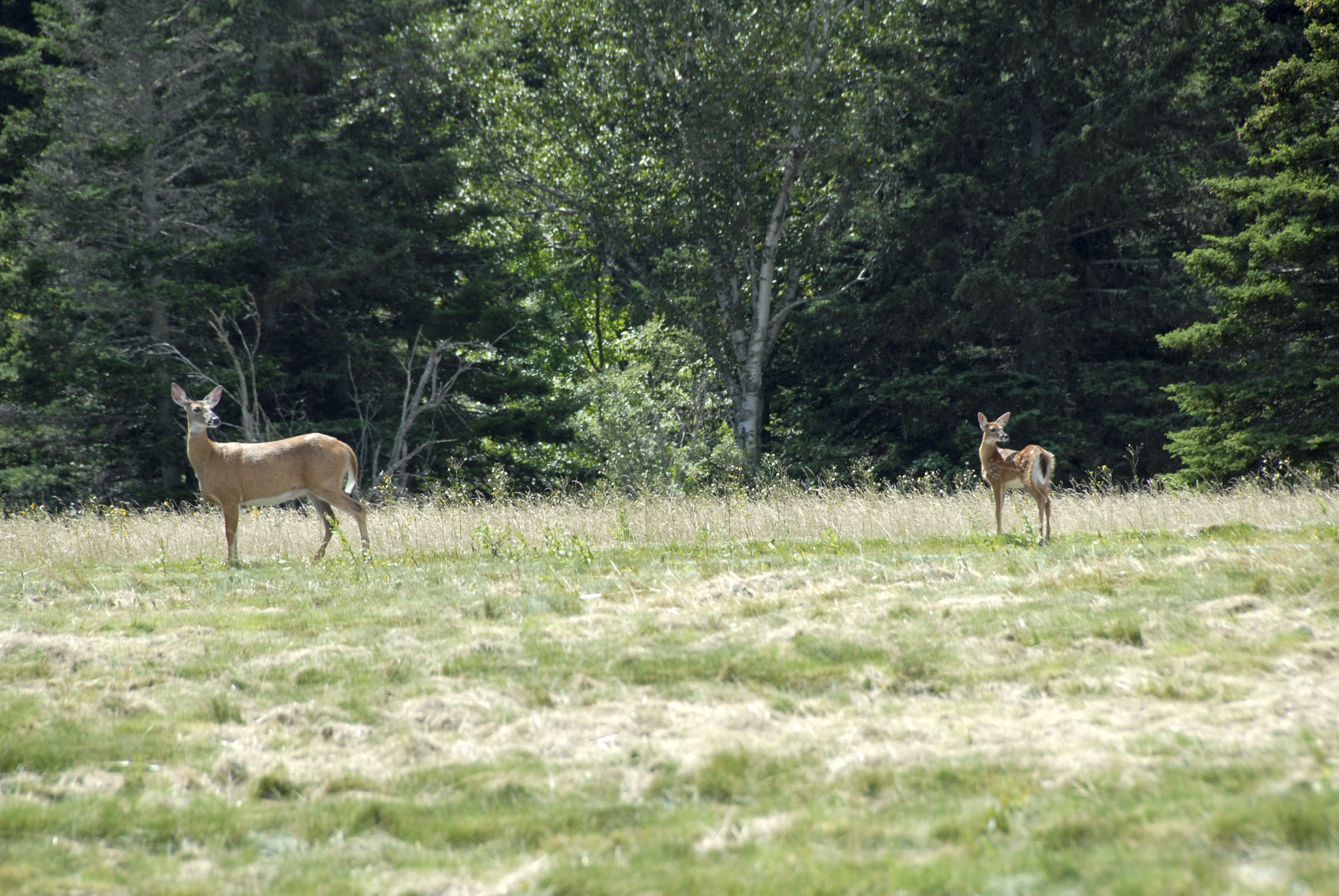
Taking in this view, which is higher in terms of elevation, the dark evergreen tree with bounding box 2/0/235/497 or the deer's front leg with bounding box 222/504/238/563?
the dark evergreen tree with bounding box 2/0/235/497

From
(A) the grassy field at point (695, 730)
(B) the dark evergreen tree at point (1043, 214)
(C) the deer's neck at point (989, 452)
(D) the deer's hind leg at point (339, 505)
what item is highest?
(B) the dark evergreen tree at point (1043, 214)

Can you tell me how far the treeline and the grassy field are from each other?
46.8 ft

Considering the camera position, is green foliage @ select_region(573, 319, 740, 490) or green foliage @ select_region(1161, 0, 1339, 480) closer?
green foliage @ select_region(1161, 0, 1339, 480)

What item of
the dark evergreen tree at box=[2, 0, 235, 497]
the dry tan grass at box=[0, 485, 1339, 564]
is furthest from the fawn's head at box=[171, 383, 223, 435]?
the dark evergreen tree at box=[2, 0, 235, 497]

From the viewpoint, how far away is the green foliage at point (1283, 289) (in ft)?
59.1

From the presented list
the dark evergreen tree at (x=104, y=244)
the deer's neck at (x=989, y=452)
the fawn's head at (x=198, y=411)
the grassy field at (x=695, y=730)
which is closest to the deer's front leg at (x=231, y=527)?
the fawn's head at (x=198, y=411)

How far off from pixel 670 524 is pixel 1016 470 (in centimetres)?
430

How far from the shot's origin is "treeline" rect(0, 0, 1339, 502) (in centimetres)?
2503

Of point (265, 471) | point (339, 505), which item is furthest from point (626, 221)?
point (265, 471)

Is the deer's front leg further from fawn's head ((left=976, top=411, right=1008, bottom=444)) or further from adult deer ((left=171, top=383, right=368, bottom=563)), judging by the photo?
fawn's head ((left=976, top=411, right=1008, bottom=444))

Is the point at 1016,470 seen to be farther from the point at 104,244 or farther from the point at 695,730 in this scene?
the point at 104,244

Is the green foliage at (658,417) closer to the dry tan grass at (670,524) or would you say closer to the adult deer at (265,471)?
the dry tan grass at (670,524)

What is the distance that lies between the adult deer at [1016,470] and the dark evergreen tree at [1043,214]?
485 inches

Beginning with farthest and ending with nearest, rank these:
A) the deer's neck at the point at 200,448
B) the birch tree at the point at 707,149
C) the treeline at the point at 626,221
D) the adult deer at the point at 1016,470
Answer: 1. the birch tree at the point at 707,149
2. the treeline at the point at 626,221
3. the deer's neck at the point at 200,448
4. the adult deer at the point at 1016,470
